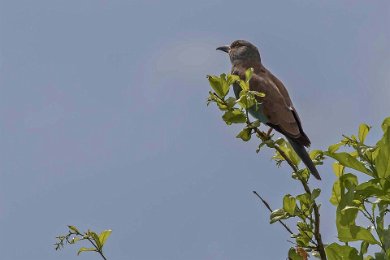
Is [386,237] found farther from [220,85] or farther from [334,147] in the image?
[220,85]

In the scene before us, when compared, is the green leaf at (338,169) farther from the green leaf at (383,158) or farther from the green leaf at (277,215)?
the green leaf at (383,158)

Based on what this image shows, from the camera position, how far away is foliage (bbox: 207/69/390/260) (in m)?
2.64

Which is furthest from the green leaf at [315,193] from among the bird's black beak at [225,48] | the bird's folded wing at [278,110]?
the bird's black beak at [225,48]

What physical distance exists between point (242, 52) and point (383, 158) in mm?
7232

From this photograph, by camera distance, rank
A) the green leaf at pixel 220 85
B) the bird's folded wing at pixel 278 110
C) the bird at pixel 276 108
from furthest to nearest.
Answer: the bird's folded wing at pixel 278 110 < the bird at pixel 276 108 < the green leaf at pixel 220 85

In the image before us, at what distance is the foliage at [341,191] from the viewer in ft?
8.66

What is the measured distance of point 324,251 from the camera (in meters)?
2.65

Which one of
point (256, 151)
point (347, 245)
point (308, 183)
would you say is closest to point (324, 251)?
point (347, 245)

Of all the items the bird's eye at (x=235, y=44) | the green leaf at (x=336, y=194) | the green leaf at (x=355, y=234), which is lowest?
the green leaf at (x=355, y=234)

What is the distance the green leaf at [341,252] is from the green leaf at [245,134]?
0.85 m

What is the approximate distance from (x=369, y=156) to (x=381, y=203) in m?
0.21

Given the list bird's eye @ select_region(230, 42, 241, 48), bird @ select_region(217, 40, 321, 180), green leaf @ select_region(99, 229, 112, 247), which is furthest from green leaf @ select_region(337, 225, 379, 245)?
bird's eye @ select_region(230, 42, 241, 48)

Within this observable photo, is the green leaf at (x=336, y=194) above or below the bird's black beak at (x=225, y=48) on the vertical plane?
below

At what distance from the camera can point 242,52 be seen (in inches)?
383
